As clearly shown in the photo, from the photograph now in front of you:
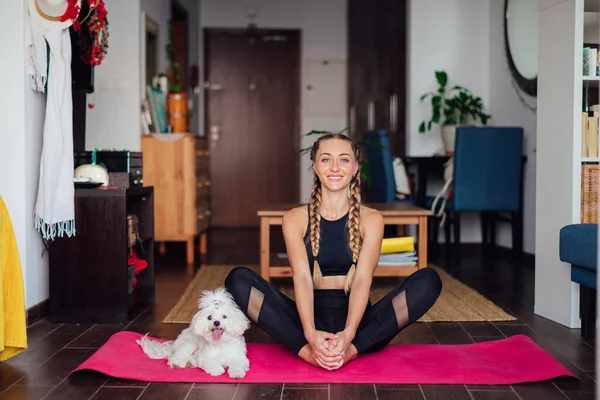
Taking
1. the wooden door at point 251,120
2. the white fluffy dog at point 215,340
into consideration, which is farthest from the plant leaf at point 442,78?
the white fluffy dog at point 215,340

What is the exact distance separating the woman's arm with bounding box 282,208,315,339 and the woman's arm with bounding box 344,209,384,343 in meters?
0.14

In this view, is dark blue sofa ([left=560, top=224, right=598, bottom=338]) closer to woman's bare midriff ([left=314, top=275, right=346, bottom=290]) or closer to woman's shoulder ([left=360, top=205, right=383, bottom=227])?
woman's shoulder ([left=360, top=205, right=383, bottom=227])

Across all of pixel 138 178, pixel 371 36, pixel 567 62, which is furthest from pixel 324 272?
pixel 371 36

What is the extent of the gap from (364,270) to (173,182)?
3104 millimetres

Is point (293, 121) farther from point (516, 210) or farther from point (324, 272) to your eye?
point (324, 272)

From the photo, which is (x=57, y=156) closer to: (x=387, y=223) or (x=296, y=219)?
(x=296, y=219)

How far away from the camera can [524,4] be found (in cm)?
565

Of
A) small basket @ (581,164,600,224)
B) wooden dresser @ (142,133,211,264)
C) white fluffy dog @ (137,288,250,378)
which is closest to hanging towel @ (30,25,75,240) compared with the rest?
white fluffy dog @ (137,288,250,378)

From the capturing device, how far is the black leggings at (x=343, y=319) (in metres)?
2.53

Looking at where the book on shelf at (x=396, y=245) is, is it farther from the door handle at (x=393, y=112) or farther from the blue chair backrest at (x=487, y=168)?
the door handle at (x=393, y=112)

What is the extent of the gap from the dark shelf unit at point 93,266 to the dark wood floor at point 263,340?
0.09 m

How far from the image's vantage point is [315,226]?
8.53 ft

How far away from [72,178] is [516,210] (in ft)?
11.4

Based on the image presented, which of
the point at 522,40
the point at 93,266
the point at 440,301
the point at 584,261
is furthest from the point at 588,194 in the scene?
the point at 522,40
